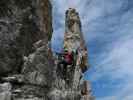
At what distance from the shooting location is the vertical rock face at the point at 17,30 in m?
19.5

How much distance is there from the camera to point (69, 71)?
26016 mm

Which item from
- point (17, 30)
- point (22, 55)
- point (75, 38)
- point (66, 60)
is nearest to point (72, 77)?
point (66, 60)

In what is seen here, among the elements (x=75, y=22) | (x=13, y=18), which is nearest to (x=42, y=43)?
(x=13, y=18)

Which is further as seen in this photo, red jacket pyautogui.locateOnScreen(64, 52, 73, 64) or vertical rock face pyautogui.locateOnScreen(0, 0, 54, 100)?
red jacket pyautogui.locateOnScreen(64, 52, 73, 64)

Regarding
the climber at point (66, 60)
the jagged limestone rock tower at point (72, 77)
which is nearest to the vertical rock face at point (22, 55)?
the jagged limestone rock tower at point (72, 77)

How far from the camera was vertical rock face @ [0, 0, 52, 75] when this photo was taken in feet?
64.1

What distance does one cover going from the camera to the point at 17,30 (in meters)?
20.5

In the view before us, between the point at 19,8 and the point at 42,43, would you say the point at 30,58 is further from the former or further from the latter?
the point at 19,8

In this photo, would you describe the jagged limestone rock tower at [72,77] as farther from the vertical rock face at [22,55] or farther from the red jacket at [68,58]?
the vertical rock face at [22,55]

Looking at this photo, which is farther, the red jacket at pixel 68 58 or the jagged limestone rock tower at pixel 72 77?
the red jacket at pixel 68 58

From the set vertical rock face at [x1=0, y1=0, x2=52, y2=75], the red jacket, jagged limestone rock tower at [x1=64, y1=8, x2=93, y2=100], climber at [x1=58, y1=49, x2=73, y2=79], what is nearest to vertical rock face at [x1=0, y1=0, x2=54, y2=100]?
vertical rock face at [x1=0, y1=0, x2=52, y2=75]

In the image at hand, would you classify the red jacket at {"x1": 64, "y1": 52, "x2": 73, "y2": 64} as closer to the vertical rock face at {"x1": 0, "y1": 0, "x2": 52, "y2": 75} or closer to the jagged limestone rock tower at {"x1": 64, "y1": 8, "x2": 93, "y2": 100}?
the vertical rock face at {"x1": 0, "y1": 0, "x2": 52, "y2": 75}

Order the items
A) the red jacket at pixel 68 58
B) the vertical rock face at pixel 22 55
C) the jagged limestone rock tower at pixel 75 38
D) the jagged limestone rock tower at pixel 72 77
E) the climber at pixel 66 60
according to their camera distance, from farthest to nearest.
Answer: the jagged limestone rock tower at pixel 75 38 → the red jacket at pixel 68 58 → the climber at pixel 66 60 → the jagged limestone rock tower at pixel 72 77 → the vertical rock face at pixel 22 55

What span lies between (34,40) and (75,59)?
6101 millimetres
